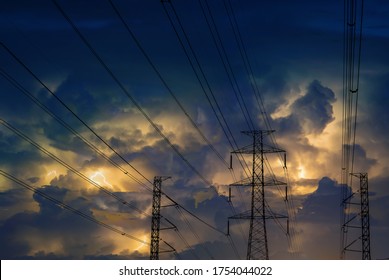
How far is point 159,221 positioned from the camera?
7131 cm
